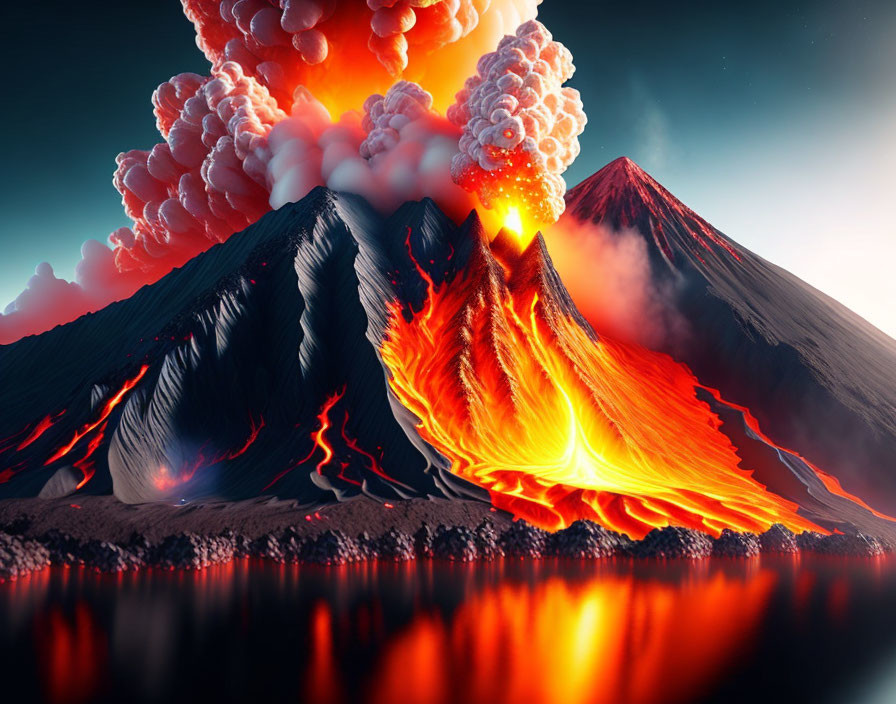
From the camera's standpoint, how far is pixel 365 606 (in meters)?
13.5

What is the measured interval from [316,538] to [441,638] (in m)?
Answer: 10.1

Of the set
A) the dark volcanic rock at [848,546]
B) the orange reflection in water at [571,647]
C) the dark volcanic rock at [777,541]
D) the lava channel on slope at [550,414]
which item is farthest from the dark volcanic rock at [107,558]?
the dark volcanic rock at [848,546]

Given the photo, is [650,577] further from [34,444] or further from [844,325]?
[844,325]

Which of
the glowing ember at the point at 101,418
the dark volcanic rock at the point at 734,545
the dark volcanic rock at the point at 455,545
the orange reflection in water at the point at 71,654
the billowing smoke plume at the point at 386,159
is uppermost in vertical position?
the billowing smoke plume at the point at 386,159

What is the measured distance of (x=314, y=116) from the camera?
45656 millimetres

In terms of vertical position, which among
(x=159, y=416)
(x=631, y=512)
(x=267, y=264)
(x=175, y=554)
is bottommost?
(x=175, y=554)

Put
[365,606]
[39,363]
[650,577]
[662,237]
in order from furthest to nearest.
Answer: [662,237] → [39,363] → [650,577] → [365,606]

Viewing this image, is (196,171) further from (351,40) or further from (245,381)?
(245,381)

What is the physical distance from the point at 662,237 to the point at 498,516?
29.2 meters

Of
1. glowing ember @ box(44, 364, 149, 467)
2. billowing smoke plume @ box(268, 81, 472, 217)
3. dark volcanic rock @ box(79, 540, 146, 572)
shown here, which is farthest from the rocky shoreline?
billowing smoke plume @ box(268, 81, 472, 217)

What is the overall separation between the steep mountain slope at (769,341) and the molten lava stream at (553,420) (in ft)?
11.6

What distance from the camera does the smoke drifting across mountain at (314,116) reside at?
40.6m

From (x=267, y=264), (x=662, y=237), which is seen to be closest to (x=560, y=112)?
(x=662, y=237)

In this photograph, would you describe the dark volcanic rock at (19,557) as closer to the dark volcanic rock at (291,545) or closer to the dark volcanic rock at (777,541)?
the dark volcanic rock at (291,545)
